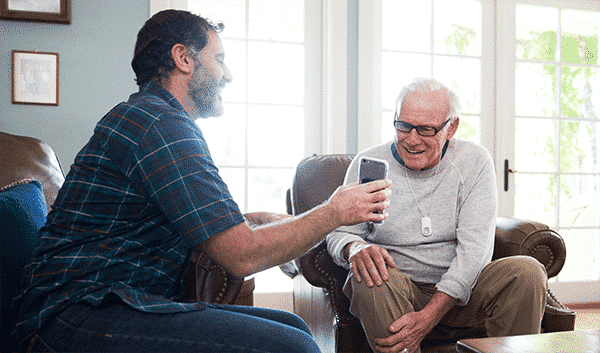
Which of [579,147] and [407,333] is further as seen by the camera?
[579,147]

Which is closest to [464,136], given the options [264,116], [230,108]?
[264,116]

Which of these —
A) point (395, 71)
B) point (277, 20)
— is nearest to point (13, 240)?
point (277, 20)

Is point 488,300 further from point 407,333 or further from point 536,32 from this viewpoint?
point 536,32

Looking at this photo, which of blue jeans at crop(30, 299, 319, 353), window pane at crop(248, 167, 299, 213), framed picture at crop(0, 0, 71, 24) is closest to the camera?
blue jeans at crop(30, 299, 319, 353)

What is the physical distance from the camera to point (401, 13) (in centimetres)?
288

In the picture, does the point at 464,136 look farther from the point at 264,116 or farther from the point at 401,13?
the point at 264,116

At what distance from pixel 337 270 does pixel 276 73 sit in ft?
5.34

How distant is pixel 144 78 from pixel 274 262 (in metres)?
0.55

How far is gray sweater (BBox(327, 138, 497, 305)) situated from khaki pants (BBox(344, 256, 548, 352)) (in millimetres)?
80

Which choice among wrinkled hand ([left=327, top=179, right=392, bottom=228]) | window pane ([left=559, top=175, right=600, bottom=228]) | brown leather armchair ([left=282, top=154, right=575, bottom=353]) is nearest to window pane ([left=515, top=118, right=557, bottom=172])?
window pane ([left=559, top=175, right=600, bottom=228])

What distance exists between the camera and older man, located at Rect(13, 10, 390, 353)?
0.84 meters

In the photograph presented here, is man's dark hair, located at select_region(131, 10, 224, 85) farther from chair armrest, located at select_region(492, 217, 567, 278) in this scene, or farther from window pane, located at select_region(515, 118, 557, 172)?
window pane, located at select_region(515, 118, 557, 172)

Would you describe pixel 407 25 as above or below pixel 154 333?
above

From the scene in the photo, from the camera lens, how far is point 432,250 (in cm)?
148
